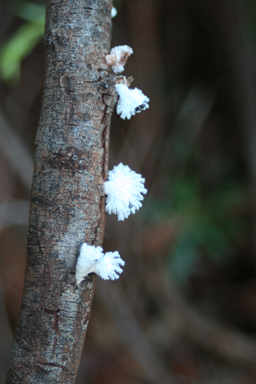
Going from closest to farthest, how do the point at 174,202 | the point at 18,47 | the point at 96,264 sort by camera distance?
the point at 96,264 → the point at 18,47 → the point at 174,202

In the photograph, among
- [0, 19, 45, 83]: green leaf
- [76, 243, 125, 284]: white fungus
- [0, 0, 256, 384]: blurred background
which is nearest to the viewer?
[76, 243, 125, 284]: white fungus

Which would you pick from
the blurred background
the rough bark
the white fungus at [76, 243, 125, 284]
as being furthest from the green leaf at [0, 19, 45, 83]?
the white fungus at [76, 243, 125, 284]

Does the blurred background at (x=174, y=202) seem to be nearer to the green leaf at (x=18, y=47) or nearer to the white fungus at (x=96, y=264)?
the green leaf at (x=18, y=47)

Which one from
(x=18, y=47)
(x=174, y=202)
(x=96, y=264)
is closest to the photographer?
(x=96, y=264)

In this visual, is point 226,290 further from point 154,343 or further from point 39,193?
point 39,193

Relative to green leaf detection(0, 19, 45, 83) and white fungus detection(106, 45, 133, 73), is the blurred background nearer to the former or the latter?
green leaf detection(0, 19, 45, 83)

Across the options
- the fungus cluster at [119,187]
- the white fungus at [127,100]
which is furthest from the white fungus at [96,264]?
the white fungus at [127,100]

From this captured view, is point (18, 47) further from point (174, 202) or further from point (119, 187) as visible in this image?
point (174, 202)

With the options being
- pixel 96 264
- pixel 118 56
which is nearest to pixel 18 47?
pixel 118 56
